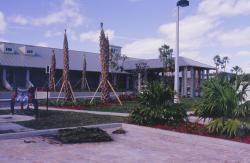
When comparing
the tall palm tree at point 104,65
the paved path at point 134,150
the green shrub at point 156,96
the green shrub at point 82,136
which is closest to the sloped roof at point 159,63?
the tall palm tree at point 104,65

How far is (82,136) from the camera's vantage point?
11.1 m

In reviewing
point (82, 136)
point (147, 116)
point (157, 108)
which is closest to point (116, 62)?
point (157, 108)

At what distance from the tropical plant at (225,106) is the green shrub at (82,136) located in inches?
135

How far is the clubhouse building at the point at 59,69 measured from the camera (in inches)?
1677

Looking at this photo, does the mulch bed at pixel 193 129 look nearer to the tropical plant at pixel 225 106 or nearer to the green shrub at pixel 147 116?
the tropical plant at pixel 225 106

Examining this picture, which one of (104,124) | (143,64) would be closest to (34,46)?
(143,64)

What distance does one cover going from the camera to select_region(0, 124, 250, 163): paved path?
29.5 ft

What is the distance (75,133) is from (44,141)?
0.94 meters

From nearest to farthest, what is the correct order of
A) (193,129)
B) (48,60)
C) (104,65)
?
1. (193,129)
2. (104,65)
3. (48,60)

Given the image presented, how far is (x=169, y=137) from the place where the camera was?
484 inches

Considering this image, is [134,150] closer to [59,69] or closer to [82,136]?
[82,136]

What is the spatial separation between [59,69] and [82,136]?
36163mm

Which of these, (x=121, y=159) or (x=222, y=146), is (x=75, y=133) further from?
(x=222, y=146)

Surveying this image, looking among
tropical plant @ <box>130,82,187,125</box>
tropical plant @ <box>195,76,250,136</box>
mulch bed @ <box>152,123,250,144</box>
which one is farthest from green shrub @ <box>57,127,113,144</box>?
tropical plant @ <box>195,76,250,136</box>
